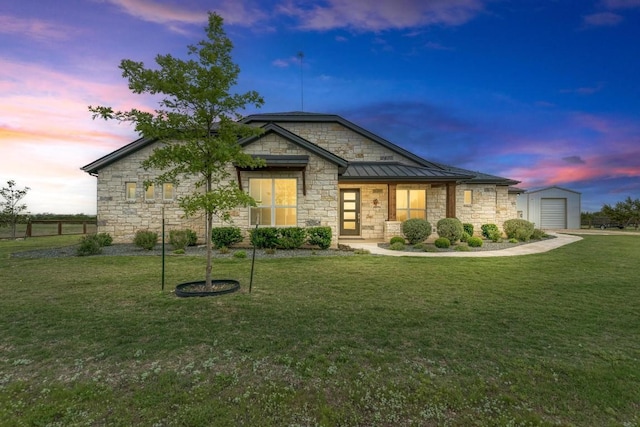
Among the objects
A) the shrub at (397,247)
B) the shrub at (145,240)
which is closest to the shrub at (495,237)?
the shrub at (397,247)

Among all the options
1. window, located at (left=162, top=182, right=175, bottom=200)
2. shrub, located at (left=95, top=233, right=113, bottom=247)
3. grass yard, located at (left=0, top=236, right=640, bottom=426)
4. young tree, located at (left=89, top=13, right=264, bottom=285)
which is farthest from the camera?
window, located at (left=162, top=182, right=175, bottom=200)

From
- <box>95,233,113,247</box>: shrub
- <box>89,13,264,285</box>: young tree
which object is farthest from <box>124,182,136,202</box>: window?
<box>89,13,264,285</box>: young tree

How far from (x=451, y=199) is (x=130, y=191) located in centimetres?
1542

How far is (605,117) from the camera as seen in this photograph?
671 inches

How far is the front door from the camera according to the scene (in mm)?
15398

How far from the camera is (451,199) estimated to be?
556 inches

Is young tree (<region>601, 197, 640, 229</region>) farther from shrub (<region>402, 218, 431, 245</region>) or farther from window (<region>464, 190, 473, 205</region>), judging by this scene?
shrub (<region>402, 218, 431, 245</region>)

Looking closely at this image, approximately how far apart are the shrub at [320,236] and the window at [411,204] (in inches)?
214

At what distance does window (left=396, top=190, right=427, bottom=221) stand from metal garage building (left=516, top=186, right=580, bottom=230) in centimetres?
1585

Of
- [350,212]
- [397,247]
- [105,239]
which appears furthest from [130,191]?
[397,247]

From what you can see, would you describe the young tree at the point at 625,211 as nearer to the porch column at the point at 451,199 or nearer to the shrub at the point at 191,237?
the porch column at the point at 451,199

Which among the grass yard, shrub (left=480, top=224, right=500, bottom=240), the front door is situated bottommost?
the grass yard

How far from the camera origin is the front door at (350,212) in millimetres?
15398

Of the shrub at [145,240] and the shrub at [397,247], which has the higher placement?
the shrub at [145,240]
